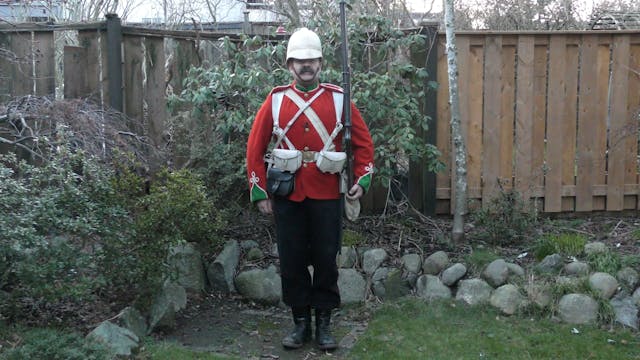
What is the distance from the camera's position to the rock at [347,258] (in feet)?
19.8

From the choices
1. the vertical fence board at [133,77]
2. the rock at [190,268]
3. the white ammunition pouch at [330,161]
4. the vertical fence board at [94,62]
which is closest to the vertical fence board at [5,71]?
the vertical fence board at [94,62]

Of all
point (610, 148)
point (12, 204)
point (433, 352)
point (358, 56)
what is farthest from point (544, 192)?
point (12, 204)

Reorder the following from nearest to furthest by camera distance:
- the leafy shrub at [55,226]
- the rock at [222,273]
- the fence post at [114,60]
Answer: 1. the leafy shrub at [55,226]
2. the rock at [222,273]
3. the fence post at [114,60]

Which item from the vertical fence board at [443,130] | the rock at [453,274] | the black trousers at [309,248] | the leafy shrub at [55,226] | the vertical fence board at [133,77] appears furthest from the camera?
the vertical fence board at [443,130]

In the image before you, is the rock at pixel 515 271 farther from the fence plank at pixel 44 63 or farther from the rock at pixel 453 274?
the fence plank at pixel 44 63

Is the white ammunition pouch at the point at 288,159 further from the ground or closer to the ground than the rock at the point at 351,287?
further from the ground

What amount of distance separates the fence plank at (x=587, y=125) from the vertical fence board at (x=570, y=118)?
2.1 inches

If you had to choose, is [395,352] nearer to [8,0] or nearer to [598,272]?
[598,272]

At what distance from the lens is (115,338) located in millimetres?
4453

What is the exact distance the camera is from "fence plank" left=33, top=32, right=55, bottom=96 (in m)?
6.59

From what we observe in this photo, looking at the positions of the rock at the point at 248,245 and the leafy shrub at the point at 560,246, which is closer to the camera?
the leafy shrub at the point at 560,246

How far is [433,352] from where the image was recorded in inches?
189

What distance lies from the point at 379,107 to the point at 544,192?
2.10 meters

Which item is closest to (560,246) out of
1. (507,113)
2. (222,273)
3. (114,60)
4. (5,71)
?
(507,113)
